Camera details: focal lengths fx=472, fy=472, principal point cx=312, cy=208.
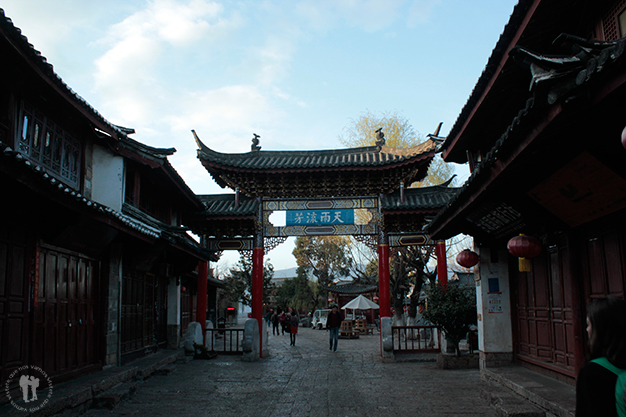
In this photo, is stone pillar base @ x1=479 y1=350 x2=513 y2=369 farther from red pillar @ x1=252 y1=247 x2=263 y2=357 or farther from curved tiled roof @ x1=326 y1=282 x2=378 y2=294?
curved tiled roof @ x1=326 y1=282 x2=378 y2=294

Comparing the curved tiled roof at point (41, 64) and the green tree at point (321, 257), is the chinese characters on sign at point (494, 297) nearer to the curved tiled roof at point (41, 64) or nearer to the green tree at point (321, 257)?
the curved tiled roof at point (41, 64)

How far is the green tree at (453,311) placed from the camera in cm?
1079

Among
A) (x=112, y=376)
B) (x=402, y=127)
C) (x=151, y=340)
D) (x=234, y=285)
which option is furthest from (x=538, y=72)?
(x=234, y=285)

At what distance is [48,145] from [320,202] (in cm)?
775

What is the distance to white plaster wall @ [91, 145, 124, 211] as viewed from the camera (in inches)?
395

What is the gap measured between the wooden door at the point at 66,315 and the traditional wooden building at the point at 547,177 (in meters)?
6.48

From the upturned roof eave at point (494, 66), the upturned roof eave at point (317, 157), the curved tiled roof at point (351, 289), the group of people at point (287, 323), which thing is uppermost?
the upturned roof eave at point (317, 157)

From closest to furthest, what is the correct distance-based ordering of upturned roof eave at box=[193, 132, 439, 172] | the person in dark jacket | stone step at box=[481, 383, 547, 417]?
the person in dark jacket
stone step at box=[481, 383, 547, 417]
upturned roof eave at box=[193, 132, 439, 172]

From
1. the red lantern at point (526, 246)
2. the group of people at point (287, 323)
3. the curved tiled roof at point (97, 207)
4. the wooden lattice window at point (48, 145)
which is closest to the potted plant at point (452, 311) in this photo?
the red lantern at point (526, 246)

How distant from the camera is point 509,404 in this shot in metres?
6.16

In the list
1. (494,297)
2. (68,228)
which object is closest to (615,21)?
(494,297)

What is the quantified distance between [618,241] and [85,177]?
9201 mm

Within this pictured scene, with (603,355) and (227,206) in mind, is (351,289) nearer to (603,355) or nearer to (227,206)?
(227,206)

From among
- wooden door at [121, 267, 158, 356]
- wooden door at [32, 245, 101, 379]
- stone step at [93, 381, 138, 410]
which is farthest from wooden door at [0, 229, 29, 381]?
wooden door at [121, 267, 158, 356]
